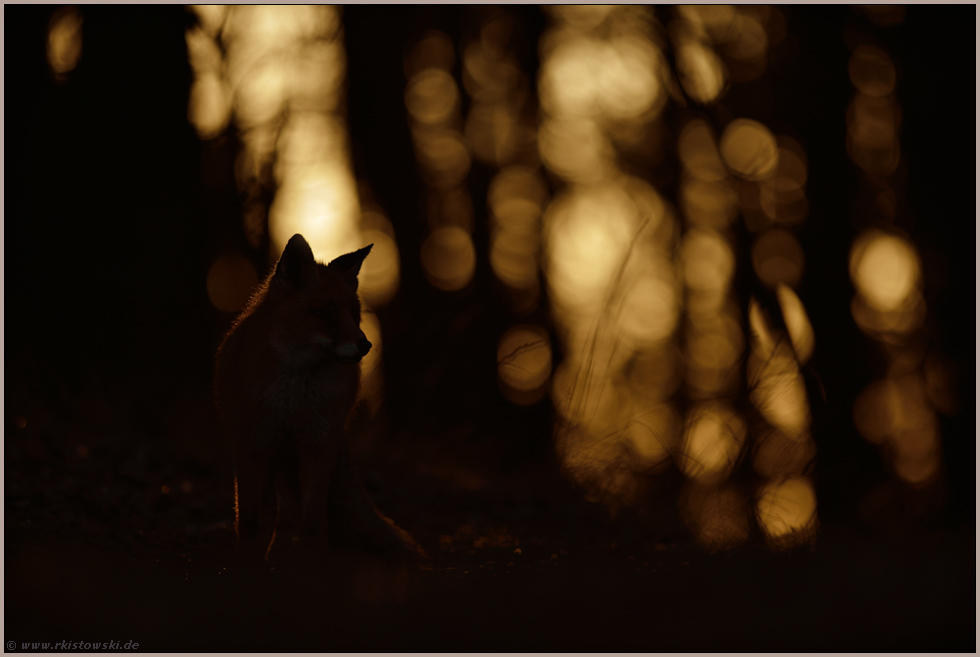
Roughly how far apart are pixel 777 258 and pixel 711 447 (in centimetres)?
255

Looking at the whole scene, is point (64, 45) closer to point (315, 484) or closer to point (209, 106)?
point (209, 106)

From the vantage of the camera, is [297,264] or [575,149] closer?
[297,264]

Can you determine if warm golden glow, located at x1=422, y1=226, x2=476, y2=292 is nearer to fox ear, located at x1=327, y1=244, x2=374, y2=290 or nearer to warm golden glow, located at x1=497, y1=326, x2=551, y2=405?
warm golden glow, located at x1=497, y1=326, x2=551, y2=405

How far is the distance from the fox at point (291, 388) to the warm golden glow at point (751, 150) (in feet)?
16.5

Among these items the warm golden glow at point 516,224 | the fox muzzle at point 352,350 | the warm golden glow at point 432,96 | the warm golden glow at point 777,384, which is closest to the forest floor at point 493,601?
the fox muzzle at point 352,350

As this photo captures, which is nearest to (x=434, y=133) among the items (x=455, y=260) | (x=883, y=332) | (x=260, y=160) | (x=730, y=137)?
(x=455, y=260)

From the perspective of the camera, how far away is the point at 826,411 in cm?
730

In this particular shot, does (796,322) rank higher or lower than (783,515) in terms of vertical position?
higher

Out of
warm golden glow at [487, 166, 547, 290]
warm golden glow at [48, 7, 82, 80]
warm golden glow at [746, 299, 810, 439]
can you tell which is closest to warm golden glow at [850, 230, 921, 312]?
warm golden glow at [746, 299, 810, 439]

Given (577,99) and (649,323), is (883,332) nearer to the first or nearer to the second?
(649,323)

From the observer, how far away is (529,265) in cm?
1289

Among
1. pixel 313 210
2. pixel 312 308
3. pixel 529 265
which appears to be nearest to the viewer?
pixel 312 308

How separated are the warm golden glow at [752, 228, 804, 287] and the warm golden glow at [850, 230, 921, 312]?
1.97ft

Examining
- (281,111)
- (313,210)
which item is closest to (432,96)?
(281,111)
